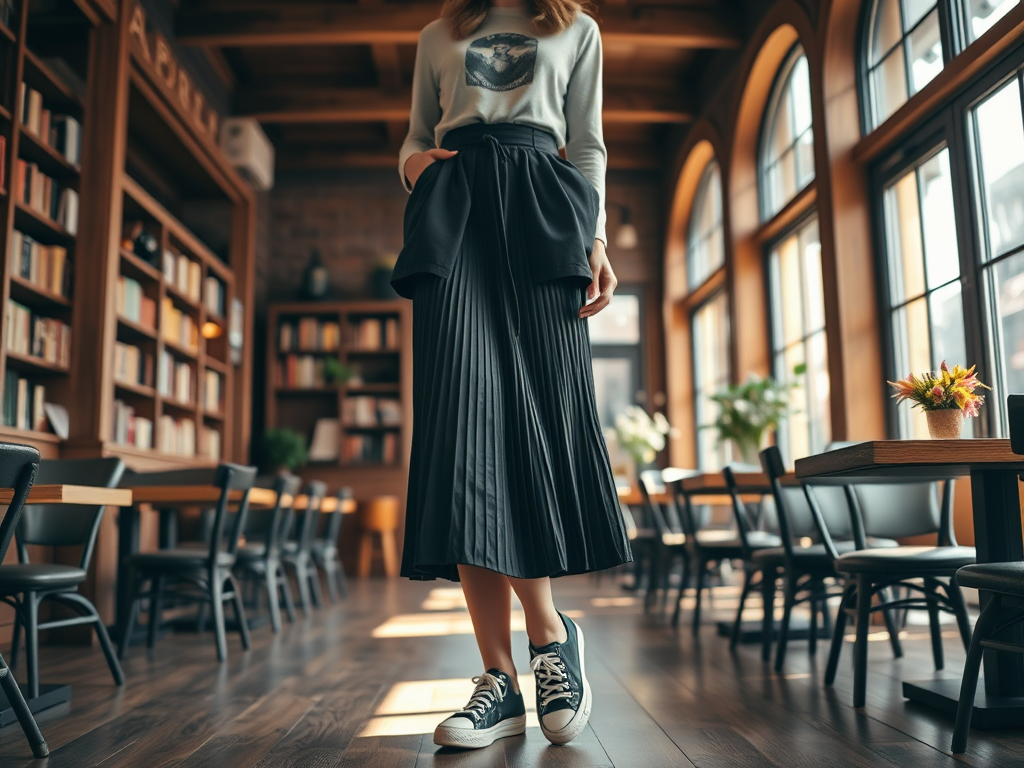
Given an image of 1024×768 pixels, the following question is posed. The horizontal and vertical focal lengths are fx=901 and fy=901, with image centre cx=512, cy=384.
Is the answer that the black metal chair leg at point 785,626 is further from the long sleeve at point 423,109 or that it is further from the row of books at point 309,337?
the row of books at point 309,337

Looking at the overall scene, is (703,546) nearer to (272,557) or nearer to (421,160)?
(272,557)

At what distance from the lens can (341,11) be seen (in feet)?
19.1

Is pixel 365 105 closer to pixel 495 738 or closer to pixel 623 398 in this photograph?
pixel 623 398

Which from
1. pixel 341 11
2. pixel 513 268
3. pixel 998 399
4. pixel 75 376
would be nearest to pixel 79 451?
pixel 75 376

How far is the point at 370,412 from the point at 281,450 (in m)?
0.89

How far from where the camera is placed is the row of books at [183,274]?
5441 mm

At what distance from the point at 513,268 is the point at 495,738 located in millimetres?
895

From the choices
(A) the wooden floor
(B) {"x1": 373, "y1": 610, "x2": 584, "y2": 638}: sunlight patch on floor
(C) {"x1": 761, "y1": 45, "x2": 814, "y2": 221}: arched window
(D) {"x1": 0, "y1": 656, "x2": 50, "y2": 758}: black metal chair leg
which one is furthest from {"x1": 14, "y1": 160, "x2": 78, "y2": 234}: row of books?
(C) {"x1": 761, "y1": 45, "x2": 814, "y2": 221}: arched window

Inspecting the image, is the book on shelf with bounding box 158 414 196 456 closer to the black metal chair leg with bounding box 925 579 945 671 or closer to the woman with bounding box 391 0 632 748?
the woman with bounding box 391 0 632 748

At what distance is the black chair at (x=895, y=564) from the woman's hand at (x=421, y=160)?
1367 mm

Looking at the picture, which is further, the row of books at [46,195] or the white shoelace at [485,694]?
the row of books at [46,195]

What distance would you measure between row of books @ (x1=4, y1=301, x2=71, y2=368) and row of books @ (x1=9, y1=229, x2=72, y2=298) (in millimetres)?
140

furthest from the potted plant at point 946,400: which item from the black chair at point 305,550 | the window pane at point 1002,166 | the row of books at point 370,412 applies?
the row of books at point 370,412

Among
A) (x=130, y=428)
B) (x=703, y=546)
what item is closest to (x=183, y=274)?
(x=130, y=428)
